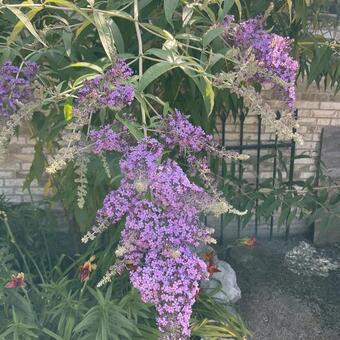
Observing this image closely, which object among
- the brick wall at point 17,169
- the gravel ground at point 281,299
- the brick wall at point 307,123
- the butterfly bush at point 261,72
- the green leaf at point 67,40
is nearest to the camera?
the butterfly bush at point 261,72

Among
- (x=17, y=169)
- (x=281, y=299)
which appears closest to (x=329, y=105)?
(x=281, y=299)

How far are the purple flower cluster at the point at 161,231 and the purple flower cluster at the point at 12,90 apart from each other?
1.48ft

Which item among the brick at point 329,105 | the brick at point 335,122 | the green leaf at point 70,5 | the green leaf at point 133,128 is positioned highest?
the green leaf at point 70,5

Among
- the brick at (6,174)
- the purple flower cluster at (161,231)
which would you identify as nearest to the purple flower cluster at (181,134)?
the purple flower cluster at (161,231)

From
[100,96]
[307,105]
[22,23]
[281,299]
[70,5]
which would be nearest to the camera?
[100,96]

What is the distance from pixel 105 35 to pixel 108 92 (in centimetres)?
23

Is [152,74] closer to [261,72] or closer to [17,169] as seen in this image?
[261,72]

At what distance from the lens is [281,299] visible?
3.20m

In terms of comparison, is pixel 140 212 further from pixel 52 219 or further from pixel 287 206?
pixel 52 219

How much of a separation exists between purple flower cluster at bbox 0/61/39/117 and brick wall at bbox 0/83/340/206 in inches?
68.6

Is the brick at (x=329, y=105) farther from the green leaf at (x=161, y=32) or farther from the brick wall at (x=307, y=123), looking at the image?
the green leaf at (x=161, y=32)

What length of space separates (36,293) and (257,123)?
1.88 m

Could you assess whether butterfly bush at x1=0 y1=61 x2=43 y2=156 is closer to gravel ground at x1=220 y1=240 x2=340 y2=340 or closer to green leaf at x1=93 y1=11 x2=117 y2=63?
green leaf at x1=93 y1=11 x2=117 y2=63

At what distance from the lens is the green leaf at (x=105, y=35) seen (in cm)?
165
